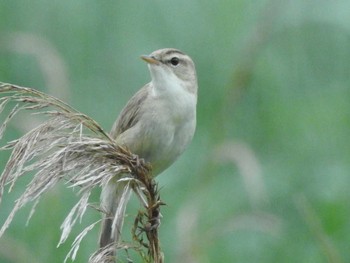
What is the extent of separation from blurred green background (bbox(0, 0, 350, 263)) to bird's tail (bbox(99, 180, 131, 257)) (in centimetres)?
82

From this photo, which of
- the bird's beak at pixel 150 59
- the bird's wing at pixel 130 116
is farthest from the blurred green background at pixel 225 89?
the bird's beak at pixel 150 59

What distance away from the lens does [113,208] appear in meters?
3.23

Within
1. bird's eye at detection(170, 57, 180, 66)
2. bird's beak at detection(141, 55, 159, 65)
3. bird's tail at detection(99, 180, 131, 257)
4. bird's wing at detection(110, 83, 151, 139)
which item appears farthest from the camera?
bird's eye at detection(170, 57, 180, 66)

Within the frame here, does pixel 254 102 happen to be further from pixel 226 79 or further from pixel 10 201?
pixel 10 201

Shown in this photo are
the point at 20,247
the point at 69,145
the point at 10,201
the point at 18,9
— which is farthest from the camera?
the point at 18,9

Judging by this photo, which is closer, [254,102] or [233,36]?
[254,102]

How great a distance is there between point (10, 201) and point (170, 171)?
0.79 metres

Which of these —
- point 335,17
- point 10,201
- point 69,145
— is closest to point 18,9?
point 10,201

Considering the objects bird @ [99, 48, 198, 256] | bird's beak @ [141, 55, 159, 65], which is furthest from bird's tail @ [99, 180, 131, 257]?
bird's beak @ [141, 55, 159, 65]

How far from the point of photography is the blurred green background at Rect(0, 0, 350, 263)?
169 inches

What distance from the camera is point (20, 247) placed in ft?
11.1

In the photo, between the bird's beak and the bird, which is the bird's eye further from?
the bird's beak

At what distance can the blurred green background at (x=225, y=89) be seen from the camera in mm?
4301

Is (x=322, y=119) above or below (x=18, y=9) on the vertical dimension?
below
